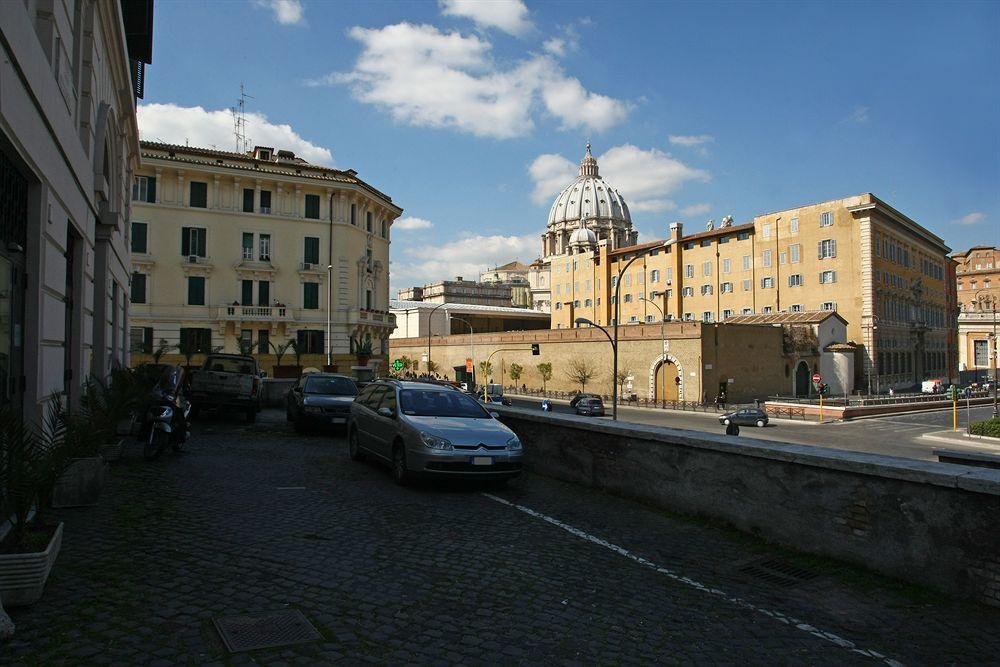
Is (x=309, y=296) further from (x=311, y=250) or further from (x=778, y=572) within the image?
(x=778, y=572)

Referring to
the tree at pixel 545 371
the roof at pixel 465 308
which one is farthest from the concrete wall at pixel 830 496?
the roof at pixel 465 308

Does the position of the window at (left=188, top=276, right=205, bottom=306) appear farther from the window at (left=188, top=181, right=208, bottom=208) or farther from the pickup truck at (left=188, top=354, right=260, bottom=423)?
the pickup truck at (left=188, top=354, right=260, bottom=423)

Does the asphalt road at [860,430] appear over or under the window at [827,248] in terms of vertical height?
under

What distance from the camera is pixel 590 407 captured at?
4347 cm

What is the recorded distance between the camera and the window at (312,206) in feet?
147

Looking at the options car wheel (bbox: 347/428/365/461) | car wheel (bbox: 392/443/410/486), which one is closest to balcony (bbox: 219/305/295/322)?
car wheel (bbox: 347/428/365/461)

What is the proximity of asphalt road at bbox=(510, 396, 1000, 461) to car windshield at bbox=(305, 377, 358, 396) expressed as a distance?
1354 centimetres

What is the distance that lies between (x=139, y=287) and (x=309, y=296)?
10.3 metres

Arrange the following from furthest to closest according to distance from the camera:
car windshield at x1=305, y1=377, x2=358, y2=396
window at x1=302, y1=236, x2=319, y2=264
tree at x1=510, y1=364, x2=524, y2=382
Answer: tree at x1=510, y1=364, x2=524, y2=382 → window at x1=302, y1=236, x2=319, y2=264 → car windshield at x1=305, y1=377, x2=358, y2=396

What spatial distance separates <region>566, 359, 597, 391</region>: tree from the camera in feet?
197

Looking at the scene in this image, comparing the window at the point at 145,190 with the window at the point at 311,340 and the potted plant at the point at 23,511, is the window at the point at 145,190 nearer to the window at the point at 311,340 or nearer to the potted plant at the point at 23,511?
the window at the point at 311,340

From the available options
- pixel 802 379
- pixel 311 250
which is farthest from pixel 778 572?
pixel 802 379

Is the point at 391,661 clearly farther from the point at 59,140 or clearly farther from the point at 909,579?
the point at 59,140

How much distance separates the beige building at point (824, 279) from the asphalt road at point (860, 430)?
1449cm
